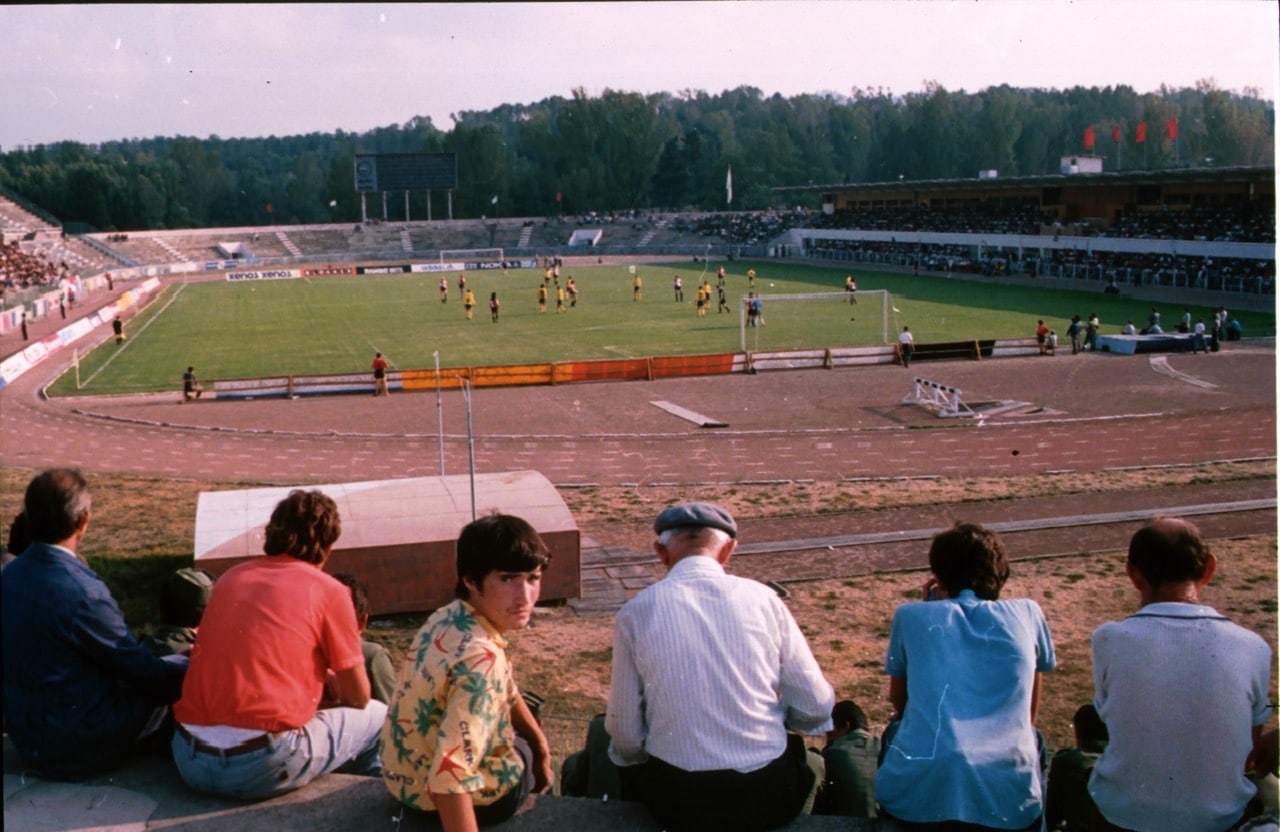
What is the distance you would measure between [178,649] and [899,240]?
262ft

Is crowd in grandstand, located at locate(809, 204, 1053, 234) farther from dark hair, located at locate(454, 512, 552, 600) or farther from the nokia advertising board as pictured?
dark hair, located at locate(454, 512, 552, 600)

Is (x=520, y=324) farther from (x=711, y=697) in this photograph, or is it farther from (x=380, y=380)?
(x=711, y=697)

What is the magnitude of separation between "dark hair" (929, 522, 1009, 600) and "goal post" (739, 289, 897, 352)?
30.5 metres

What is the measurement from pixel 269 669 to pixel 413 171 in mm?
90772

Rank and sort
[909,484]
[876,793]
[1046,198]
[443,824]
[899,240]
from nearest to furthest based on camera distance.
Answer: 1. [443,824]
2. [876,793]
3. [909,484]
4. [1046,198]
5. [899,240]

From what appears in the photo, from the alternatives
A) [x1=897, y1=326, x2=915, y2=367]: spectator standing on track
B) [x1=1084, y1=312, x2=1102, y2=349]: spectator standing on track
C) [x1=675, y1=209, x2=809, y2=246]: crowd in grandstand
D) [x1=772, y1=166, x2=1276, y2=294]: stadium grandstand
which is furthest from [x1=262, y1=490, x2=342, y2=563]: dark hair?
[x1=675, y1=209, x2=809, y2=246]: crowd in grandstand

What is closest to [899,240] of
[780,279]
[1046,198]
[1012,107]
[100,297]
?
[1046,198]

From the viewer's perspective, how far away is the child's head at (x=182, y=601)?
5.40 meters

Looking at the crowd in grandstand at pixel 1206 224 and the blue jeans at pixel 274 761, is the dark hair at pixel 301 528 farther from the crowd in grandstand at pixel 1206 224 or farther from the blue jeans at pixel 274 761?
the crowd in grandstand at pixel 1206 224

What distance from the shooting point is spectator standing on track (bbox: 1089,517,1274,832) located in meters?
3.98

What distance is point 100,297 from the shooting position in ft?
210

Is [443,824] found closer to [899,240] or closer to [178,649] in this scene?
[178,649]

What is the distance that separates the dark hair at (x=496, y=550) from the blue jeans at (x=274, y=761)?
0.99 meters

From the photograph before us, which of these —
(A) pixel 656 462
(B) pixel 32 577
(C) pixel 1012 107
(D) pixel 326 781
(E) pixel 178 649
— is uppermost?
(C) pixel 1012 107
